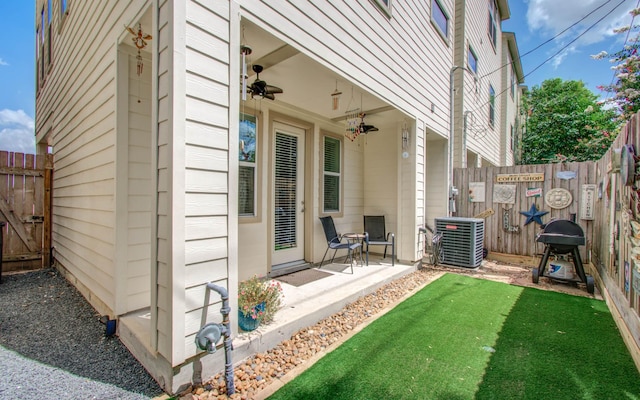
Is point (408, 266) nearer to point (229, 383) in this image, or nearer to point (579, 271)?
point (579, 271)

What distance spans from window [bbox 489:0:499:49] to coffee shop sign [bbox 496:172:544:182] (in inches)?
261

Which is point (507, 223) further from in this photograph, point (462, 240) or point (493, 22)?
point (493, 22)

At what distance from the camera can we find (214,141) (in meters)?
2.02

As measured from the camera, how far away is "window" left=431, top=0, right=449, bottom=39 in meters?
5.83

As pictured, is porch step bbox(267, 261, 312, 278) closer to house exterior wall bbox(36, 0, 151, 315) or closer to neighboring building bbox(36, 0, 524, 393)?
neighboring building bbox(36, 0, 524, 393)

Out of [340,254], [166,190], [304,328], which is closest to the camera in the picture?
[166,190]

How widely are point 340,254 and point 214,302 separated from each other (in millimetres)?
3683

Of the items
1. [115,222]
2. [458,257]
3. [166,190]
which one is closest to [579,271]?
[458,257]

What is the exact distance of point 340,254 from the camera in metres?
5.52

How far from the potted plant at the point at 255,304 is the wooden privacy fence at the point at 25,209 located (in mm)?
4957

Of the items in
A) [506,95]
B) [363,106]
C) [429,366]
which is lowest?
[429,366]

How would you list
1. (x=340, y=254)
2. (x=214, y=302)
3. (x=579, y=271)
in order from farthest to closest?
(x=340, y=254), (x=579, y=271), (x=214, y=302)

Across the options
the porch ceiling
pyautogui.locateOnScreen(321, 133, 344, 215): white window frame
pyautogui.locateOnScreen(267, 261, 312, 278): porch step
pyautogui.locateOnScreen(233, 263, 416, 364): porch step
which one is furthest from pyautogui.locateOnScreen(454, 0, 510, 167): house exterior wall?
pyautogui.locateOnScreen(267, 261, 312, 278): porch step

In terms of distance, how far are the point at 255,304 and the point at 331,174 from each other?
3.27m
